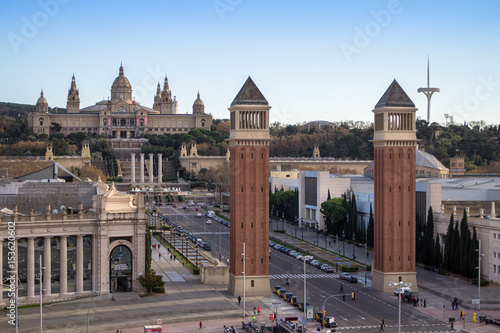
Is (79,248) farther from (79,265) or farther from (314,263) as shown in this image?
(314,263)

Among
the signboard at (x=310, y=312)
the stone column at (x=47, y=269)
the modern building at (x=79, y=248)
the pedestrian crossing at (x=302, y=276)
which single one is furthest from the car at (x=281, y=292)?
the stone column at (x=47, y=269)

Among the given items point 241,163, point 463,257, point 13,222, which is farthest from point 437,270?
point 13,222

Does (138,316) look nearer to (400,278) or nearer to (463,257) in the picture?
(400,278)

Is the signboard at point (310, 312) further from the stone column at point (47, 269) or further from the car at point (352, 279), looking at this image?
the stone column at point (47, 269)

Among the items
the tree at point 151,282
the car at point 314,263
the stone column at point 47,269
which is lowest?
the car at point 314,263

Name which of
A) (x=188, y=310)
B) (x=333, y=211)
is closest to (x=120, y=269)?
(x=188, y=310)

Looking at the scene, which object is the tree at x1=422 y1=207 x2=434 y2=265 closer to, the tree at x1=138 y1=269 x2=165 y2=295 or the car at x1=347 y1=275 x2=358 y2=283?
the car at x1=347 y1=275 x2=358 y2=283
